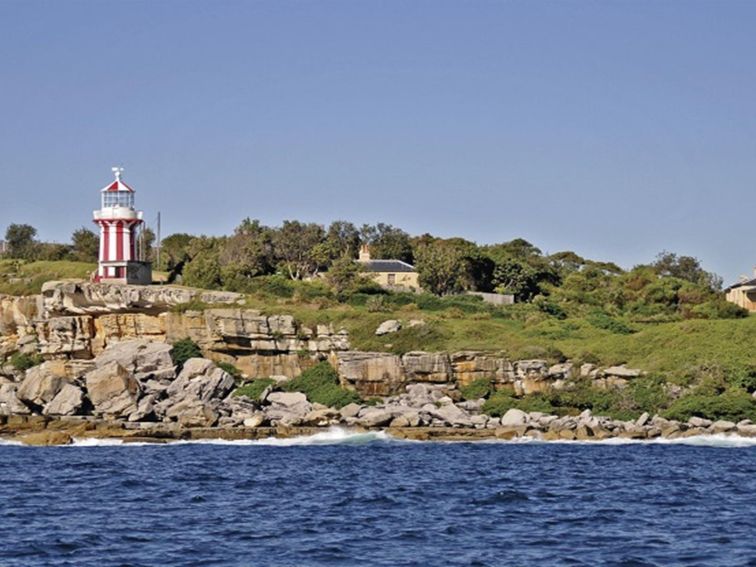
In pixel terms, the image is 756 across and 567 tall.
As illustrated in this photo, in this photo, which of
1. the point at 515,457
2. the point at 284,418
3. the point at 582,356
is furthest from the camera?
the point at 582,356

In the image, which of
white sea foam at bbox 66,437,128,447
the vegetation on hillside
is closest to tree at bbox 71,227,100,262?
the vegetation on hillside

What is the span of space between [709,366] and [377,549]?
3279 cm

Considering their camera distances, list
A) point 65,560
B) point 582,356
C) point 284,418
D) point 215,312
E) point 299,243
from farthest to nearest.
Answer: point 299,243
point 215,312
point 582,356
point 284,418
point 65,560

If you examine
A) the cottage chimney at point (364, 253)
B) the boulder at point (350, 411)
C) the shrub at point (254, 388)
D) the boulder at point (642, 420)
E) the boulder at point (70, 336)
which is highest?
the cottage chimney at point (364, 253)

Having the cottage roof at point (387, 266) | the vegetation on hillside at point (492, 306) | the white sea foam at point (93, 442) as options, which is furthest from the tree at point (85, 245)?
the white sea foam at point (93, 442)

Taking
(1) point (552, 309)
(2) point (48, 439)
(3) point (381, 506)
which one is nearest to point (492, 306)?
(1) point (552, 309)

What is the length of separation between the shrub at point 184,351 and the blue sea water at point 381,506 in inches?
Answer: 604

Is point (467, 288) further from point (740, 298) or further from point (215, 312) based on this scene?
point (215, 312)


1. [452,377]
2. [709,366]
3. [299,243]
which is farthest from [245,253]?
[709,366]

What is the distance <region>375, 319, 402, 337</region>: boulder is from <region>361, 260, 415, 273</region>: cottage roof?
16784mm

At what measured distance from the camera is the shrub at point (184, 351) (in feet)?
199

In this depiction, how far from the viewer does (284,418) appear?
53.2m

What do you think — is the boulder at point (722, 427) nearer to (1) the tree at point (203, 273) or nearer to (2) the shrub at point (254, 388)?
(2) the shrub at point (254, 388)

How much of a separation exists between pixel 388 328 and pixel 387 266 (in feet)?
60.4
